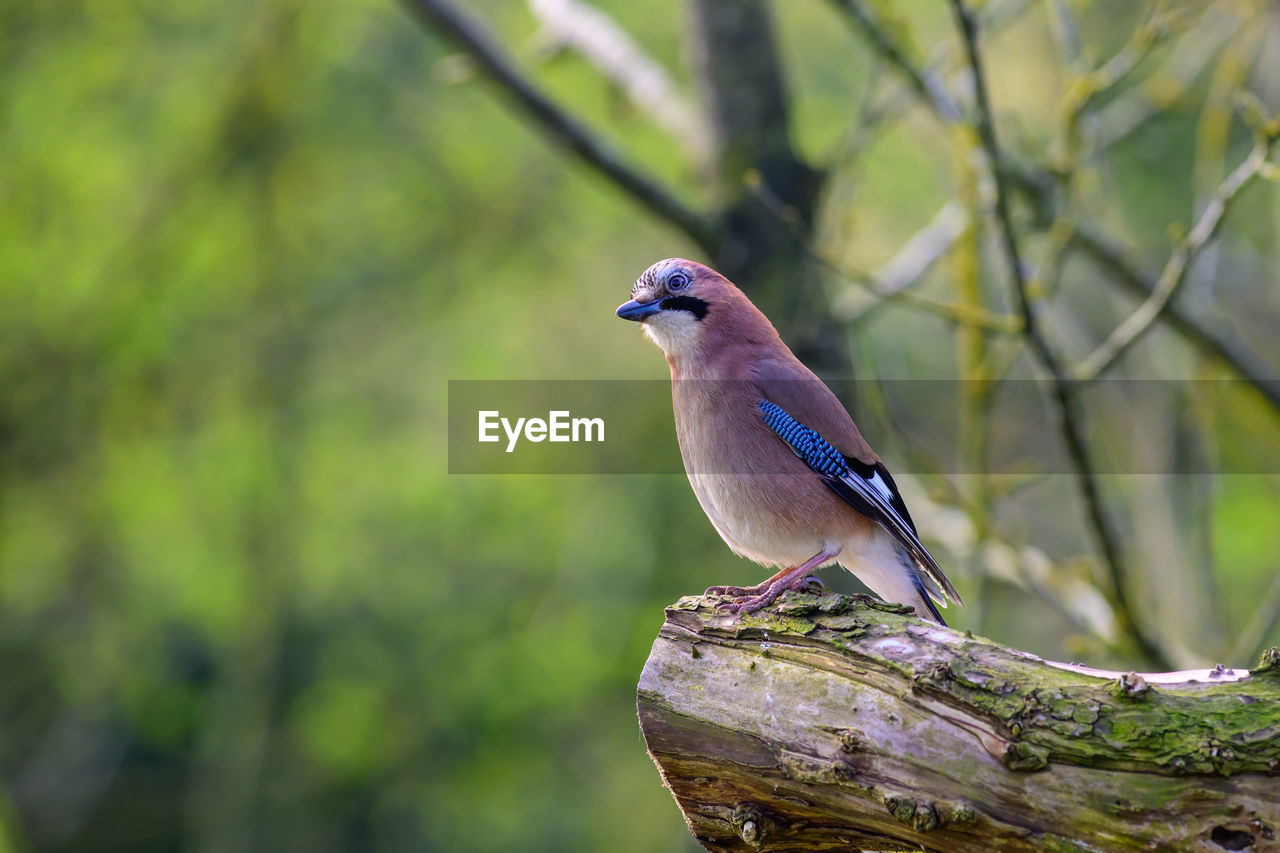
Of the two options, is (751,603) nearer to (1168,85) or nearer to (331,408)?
(1168,85)

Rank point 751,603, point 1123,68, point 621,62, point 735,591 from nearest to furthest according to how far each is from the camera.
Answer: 1. point 751,603
2. point 735,591
3. point 1123,68
4. point 621,62

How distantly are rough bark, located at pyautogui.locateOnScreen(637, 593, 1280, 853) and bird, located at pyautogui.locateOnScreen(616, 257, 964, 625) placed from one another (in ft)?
2.48

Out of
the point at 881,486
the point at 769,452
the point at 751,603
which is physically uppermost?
the point at 769,452

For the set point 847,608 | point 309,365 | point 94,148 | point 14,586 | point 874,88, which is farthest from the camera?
point 309,365

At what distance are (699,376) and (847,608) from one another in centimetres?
146

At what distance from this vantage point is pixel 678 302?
15.7 feet

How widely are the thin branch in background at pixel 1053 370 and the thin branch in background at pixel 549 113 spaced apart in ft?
5.34

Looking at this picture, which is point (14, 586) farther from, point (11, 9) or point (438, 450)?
point (11, 9)

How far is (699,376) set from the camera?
479cm

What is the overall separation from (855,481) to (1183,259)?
1.70 m

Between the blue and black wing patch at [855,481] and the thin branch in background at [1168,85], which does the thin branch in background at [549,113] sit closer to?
the blue and black wing patch at [855,481]

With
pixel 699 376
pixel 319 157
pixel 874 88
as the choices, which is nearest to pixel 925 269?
pixel 874 88

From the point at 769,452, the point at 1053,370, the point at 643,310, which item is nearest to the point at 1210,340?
the point at 1053,370

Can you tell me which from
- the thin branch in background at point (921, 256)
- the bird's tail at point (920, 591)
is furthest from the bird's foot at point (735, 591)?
the thin branch in background at point (921, 256)
